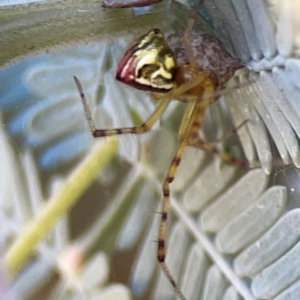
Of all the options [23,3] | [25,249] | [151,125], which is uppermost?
[23,3]

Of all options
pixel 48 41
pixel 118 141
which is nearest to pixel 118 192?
pixel 118 141

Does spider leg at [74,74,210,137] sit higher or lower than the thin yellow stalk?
higher

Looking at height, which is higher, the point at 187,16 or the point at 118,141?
the point at 187,16

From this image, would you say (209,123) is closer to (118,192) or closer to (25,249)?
(118,192)

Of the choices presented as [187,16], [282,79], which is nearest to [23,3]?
[187,16]

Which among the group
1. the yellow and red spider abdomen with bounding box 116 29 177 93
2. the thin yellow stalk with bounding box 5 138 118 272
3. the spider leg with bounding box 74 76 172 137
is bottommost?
the thin yellow stalk with bounding box 5 138 118 272
